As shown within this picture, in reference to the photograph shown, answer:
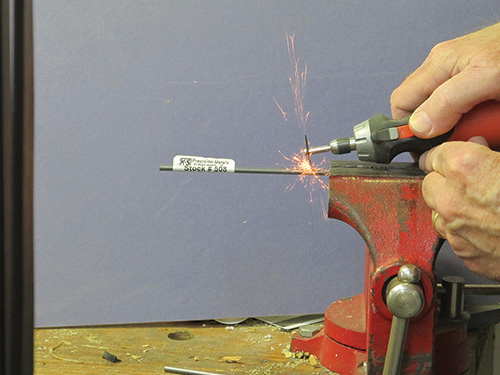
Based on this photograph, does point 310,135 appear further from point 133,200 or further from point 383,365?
point 383,365

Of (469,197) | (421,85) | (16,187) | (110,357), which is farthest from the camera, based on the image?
(110,357)

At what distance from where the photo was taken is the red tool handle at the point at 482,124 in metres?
0.71

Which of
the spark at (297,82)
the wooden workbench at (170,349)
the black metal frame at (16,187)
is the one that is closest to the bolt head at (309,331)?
the wooden workbench at (170,349)

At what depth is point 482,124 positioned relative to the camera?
72 centimetres

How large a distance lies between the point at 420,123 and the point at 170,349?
Result: 62 centimetres

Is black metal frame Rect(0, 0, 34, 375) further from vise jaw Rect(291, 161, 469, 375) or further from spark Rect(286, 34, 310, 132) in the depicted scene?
spark Rect(286, 34, 310, 132)

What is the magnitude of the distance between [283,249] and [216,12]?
0.55 meters

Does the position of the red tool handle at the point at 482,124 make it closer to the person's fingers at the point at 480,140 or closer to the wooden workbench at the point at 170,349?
the person's fingers at the point at 480,140

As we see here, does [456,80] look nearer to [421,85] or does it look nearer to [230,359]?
[421,85]

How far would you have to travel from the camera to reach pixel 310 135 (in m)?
1.19

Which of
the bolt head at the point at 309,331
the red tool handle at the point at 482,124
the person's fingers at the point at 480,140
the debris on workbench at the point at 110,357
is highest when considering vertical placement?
the red tool handle at the point at 482,124

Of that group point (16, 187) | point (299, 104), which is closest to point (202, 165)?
point (299, 104)

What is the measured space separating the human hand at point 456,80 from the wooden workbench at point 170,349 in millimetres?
458

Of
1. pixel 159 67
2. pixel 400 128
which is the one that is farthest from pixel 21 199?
pixel 159 67
